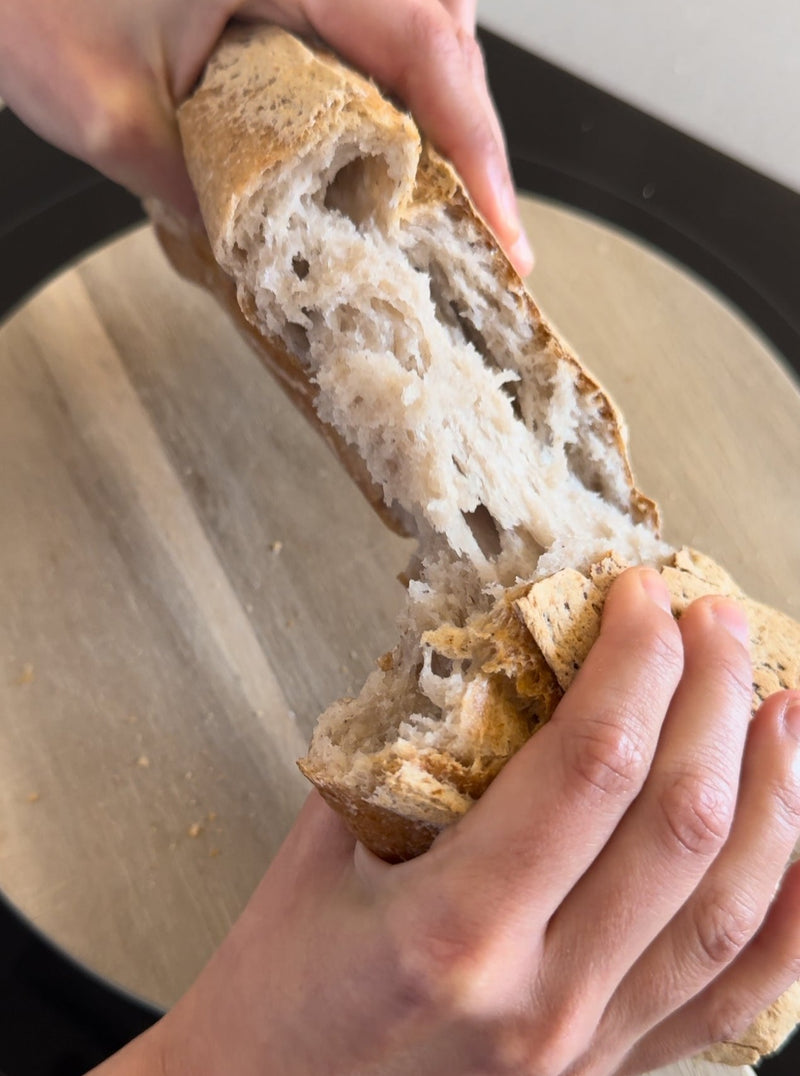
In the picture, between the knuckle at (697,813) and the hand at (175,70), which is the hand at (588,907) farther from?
the hand at (175,70)

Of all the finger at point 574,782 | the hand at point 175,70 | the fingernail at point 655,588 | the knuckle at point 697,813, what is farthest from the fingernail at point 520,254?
the knuckle at point 697,813

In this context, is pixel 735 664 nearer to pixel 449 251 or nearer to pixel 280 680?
pixel 449 251

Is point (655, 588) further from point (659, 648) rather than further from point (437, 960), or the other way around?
point (437, 960)

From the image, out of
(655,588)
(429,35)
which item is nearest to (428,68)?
(429,35)

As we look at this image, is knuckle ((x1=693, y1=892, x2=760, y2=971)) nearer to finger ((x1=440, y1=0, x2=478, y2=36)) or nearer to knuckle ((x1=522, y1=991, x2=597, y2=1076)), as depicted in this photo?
knuckle ((x1=522, y1=991, x2=597, y2=1076))

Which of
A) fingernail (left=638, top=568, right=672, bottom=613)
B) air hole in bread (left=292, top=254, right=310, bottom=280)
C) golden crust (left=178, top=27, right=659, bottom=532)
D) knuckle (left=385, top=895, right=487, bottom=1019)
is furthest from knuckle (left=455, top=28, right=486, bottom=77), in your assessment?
knuckle (left=385, top=895, right=487, bottom=1019)
